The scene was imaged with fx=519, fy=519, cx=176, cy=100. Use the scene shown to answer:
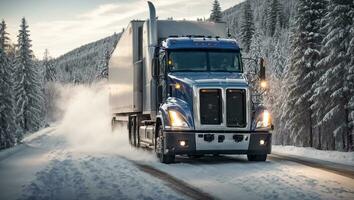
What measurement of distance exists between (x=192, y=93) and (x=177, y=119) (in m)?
0.82

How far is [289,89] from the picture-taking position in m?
44.2

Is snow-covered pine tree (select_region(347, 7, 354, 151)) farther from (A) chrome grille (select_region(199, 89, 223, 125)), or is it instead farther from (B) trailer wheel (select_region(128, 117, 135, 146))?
(A) chrome grille (select_region(199, 89, 223, 125))

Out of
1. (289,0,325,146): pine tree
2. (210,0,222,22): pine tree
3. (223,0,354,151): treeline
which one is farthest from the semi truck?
(210,0,222,22): pine tree

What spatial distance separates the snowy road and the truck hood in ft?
7.15

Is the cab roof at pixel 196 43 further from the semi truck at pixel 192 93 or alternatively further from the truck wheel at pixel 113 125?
the truck wheel at pixel 113 125

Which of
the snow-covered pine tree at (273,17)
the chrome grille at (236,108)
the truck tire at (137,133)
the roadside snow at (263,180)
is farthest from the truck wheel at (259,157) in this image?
the snow-covered pine tree at (273,17)

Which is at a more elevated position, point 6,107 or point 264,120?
point 6,107

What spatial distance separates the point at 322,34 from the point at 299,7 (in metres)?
2.82

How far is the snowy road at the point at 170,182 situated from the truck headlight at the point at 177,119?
1088mm

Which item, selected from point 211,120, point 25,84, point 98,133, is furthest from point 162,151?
point 25,84

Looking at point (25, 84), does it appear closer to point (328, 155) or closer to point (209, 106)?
point (328, 155)

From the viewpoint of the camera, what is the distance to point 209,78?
47.5 feet

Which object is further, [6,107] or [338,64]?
[6,107]

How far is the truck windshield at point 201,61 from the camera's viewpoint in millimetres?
15391
